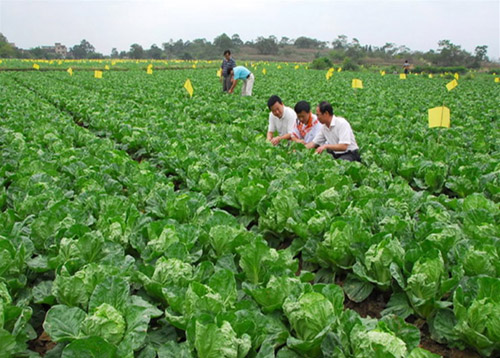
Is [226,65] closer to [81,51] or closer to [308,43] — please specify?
[81,51]

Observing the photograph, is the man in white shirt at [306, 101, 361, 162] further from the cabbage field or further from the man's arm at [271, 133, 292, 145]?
the cabbage field

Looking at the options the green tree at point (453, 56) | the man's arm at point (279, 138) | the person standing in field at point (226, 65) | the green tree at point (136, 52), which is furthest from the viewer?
the green tree at point (136, 52)

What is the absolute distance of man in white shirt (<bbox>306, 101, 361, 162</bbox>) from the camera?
609cm

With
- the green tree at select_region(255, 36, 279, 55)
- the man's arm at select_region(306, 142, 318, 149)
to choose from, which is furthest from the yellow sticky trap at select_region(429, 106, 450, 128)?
the green tree at select_region(255, 36, 279, 55)

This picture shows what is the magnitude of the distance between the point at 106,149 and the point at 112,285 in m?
4.07

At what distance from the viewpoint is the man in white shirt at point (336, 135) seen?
609cm

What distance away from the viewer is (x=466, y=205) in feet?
11.6

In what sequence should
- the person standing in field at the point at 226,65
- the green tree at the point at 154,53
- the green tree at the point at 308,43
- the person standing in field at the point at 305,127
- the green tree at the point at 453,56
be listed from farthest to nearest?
the green tree at the point at 308,43, the green tree at the point at 154,53, the green tree at the point at 453,56, the person standing in field at the point at 226,65, the person standing in field at the point at 305,127

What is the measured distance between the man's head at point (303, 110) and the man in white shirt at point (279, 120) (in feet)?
1.62

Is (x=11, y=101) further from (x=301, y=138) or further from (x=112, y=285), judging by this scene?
(x=112, y=285)

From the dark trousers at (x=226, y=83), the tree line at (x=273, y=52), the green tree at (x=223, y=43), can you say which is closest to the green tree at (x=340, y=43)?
the tree line at (x=273, y=52)

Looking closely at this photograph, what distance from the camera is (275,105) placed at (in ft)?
23.2

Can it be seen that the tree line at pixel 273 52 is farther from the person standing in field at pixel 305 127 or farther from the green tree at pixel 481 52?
the person standing in field at pixel 305 127

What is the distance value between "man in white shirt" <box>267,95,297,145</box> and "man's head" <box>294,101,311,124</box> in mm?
495
